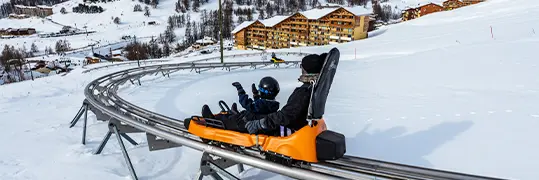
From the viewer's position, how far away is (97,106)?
793cm

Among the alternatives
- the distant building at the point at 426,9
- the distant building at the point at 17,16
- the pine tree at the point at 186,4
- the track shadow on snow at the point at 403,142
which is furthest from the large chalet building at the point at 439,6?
the distant building at the point at 17,16

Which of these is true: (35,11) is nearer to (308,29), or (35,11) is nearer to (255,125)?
(308,29)

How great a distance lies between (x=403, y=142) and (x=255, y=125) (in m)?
3.74

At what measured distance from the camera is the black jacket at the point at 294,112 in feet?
14.5

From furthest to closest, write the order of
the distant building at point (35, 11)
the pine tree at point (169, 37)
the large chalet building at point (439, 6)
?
the distant building at point (35, 11)
the pine tree at point (169, 37)
the large chalet building at point (439, 6)

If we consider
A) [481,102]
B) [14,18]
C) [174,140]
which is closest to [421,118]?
[481,102]

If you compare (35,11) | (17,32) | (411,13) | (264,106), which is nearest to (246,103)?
(264,106)

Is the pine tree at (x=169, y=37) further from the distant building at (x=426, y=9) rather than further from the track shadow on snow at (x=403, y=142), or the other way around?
the track shadow on snow at (x=403, y=142)

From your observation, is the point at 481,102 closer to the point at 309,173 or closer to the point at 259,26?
the point at 309,173

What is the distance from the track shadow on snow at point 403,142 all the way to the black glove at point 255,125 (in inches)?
105

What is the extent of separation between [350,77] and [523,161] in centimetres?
1119

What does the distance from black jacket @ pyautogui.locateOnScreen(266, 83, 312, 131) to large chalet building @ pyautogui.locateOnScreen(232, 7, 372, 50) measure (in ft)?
198

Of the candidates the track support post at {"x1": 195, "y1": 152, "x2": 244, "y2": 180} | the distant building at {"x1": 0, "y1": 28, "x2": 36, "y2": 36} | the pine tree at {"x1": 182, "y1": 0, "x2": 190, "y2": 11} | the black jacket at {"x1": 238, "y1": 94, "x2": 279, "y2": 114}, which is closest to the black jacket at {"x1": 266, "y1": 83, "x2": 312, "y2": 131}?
the black jacket at {"x1": 238, "y1": 94, "x2": 279, "y2": 114}

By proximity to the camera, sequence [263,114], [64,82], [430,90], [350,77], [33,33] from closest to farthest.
Answer: [263,114] < [430,90] < [350,77] < [64,82] < [33,33]
